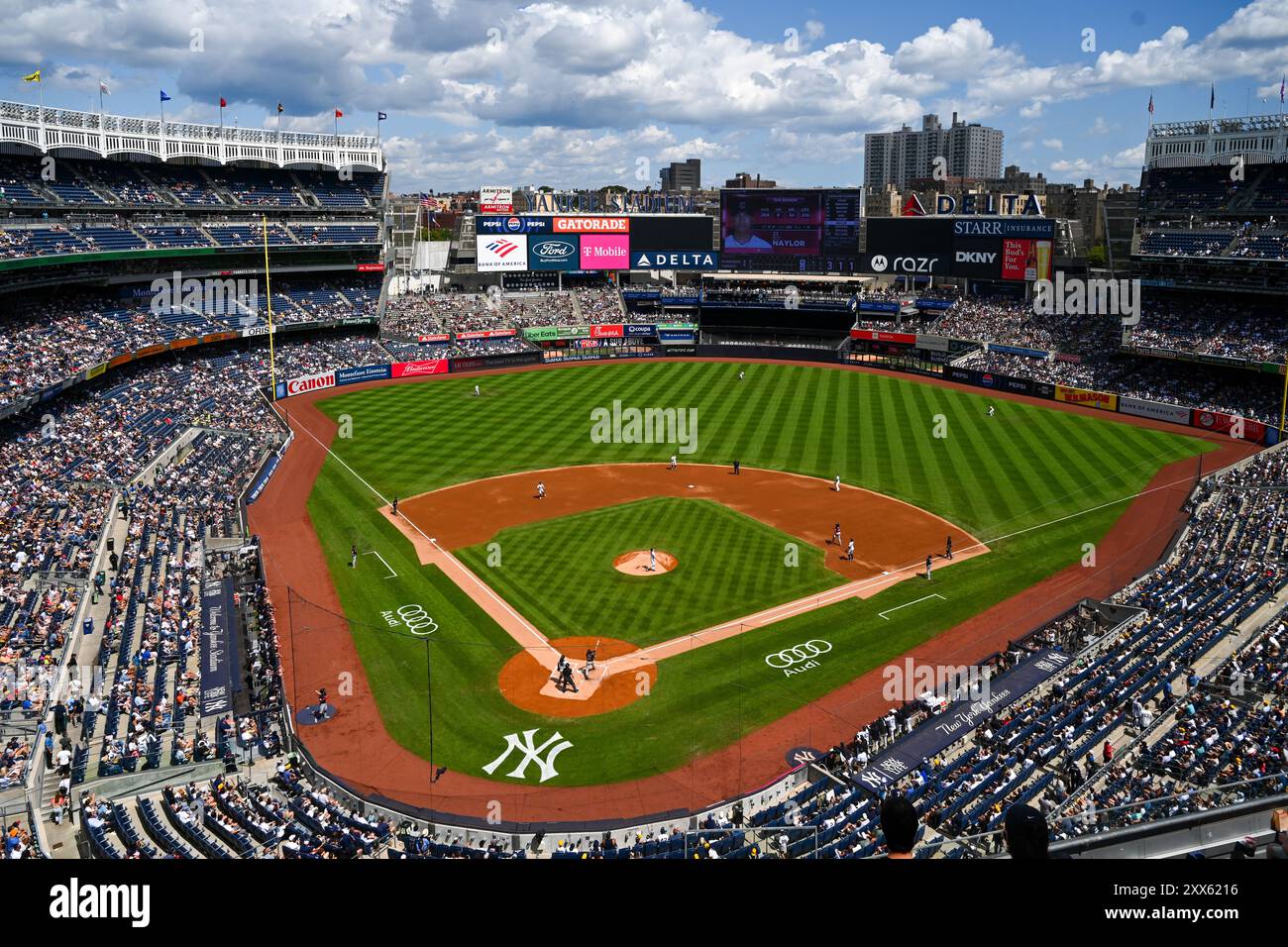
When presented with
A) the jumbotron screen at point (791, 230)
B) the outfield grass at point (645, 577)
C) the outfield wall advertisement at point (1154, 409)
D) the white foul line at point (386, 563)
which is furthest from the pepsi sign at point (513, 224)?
the white foul line at point (386, 563)

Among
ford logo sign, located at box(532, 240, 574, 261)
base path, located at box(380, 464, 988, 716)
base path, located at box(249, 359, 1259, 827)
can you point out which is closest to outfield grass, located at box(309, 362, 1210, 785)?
base path, located at box(249, 359, 1259, 827)

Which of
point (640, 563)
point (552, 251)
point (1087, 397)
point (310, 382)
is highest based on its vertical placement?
point (552, 251)

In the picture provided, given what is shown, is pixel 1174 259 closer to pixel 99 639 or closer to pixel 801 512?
pixel 801 512

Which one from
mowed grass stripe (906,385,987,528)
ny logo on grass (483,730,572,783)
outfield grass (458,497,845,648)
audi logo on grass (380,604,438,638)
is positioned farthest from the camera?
mowed grass stripe (906,385,987,528)

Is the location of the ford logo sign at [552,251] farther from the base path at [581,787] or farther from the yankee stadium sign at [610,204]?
the base path at [581,787]

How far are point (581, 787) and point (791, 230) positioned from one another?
78547 mm

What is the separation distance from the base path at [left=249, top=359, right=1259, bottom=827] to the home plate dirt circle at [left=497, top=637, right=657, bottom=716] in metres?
3.58

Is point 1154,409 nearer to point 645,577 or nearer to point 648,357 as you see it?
point 645,577

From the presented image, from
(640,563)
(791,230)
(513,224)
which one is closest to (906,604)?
(640,563)

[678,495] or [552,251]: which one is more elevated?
[552,251]

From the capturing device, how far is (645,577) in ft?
114

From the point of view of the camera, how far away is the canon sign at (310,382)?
226 ft

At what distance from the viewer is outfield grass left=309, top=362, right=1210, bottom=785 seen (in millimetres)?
25859

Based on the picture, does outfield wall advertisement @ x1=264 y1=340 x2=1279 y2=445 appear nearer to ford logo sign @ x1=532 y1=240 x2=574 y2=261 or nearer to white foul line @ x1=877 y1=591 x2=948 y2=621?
ford logo sign @ x1=532 y1=240 x2=574 y2=261
